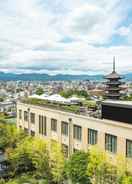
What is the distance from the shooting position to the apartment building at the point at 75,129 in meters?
32.0

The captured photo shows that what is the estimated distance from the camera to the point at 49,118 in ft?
153

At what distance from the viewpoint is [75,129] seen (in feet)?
133

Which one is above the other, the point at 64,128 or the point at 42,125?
the point at 64,128

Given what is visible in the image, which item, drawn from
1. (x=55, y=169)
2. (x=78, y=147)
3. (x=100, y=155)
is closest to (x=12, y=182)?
(x=55, y=169)

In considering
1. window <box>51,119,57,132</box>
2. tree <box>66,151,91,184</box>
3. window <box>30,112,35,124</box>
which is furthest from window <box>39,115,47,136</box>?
tree <box>66,151,91,184</box>

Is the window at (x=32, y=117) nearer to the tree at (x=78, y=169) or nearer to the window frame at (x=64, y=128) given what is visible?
the window frame at (x=64, y=128)

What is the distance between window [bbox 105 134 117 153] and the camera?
33125mm

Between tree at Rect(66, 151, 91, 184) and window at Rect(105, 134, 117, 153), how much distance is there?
3.01 meters

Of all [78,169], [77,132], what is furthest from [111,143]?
[77,132]

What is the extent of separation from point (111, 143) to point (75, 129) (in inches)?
309

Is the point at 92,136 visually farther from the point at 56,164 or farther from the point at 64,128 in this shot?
the point at 64,128

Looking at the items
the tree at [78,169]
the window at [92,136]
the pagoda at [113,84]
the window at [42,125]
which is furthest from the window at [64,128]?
the pagoda at [113,84]

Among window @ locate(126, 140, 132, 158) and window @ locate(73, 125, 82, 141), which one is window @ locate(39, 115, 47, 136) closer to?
window @ locate(73, 125, 82, 141)

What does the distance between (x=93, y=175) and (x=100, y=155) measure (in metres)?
2.12
